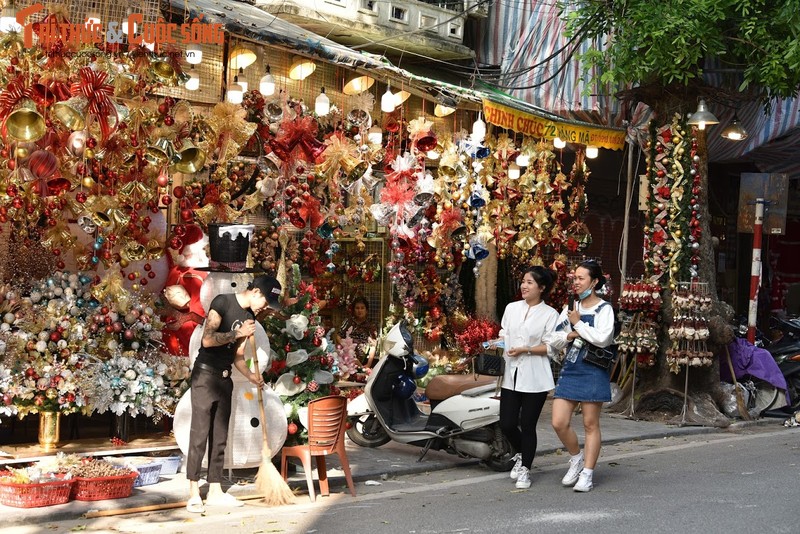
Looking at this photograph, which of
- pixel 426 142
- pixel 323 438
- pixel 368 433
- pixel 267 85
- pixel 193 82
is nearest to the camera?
pixel 323 438

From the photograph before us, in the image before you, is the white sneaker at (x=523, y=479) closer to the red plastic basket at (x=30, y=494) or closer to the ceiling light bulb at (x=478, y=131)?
the red plastic basket at (x=30, y=494)

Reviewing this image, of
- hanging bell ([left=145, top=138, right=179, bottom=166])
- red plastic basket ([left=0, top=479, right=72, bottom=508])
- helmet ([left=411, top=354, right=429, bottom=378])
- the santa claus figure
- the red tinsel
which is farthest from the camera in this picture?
the red tinsel

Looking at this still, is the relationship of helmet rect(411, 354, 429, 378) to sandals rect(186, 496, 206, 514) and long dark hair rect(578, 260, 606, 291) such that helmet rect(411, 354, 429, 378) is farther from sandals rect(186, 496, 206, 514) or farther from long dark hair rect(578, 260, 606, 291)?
sandals rect(186, 496, 206, 514)

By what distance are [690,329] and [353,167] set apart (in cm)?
490

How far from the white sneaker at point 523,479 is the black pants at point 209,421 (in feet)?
8.38

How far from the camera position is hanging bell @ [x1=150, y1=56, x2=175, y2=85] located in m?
9.79

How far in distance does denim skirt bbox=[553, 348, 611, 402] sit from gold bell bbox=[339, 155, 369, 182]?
163 inches

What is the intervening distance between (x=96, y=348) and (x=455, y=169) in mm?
5532

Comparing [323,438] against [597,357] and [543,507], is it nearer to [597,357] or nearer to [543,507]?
[543,507]

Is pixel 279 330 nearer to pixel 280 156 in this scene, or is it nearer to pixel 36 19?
pixel 280 156

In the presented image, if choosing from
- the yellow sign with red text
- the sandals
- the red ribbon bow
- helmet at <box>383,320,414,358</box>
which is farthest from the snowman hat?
the yellow sign with red text

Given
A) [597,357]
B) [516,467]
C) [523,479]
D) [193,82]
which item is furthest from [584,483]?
[193,82]

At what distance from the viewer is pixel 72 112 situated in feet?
28.7

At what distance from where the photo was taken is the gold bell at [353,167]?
12.0 metres
